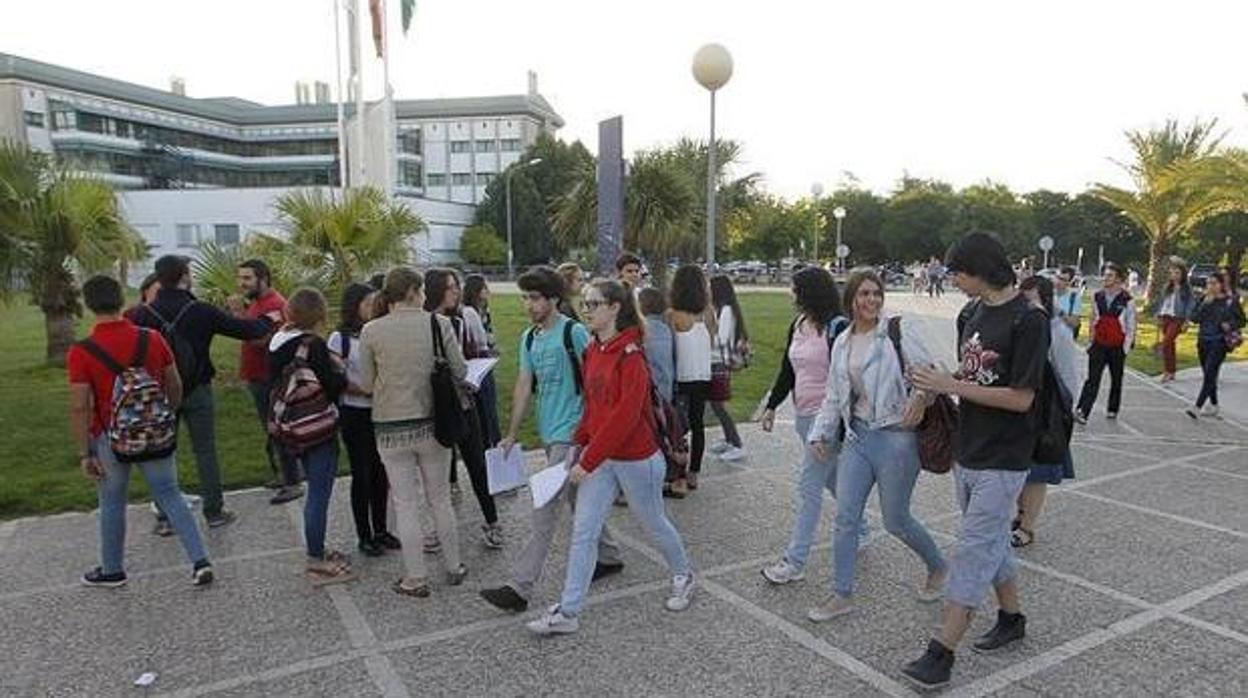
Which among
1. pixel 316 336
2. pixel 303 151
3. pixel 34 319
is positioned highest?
pixel 303 151

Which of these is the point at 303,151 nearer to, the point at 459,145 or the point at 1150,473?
the point at 459,145

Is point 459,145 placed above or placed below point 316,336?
above

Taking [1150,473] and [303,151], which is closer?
[1150,473]

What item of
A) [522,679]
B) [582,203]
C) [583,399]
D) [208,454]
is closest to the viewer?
[522,679]

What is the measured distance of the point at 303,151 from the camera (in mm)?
89375

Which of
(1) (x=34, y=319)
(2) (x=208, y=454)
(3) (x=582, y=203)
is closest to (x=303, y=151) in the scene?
(1) (x=34, y=319)

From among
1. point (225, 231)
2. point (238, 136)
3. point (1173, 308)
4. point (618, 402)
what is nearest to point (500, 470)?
point (618, 402)

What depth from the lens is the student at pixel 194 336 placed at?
17.0 ft

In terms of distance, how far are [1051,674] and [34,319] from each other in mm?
26240

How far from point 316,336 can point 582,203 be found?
12504 millimetres

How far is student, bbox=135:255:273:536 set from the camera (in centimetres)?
518

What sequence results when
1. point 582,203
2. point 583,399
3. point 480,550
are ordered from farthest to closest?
point 582,203
point 480,550
point 583,399

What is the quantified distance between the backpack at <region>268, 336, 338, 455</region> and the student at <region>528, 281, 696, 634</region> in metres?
1.48

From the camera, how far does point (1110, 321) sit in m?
8.78
